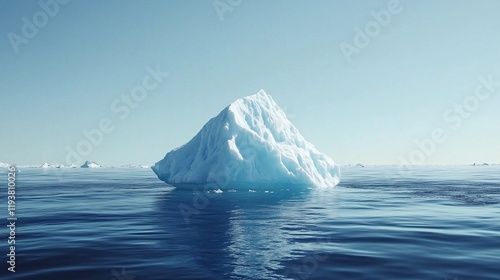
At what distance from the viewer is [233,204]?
23.0 meters

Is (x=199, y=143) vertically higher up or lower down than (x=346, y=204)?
higher up

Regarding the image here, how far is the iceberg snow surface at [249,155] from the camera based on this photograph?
30.4 meters

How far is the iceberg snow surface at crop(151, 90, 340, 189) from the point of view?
1197 inches

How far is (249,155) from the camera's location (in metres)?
31.1

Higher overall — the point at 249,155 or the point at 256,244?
the point at 249,155

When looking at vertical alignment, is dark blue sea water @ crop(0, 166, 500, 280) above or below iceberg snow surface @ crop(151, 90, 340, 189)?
below

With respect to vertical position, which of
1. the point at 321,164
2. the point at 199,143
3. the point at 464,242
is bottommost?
the point at 464,242

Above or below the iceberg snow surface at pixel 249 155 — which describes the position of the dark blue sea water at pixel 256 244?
below

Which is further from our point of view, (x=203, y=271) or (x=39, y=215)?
(x=39, y=215)

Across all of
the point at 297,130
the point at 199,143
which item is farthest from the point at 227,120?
the point at 297,130

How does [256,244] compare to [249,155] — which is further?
[249,155]

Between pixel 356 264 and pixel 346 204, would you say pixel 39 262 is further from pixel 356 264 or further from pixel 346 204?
pixel 346 204

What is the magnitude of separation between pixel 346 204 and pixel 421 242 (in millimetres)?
11082

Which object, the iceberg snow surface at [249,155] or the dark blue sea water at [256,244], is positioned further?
the iceberg snow surface at [249,155]
